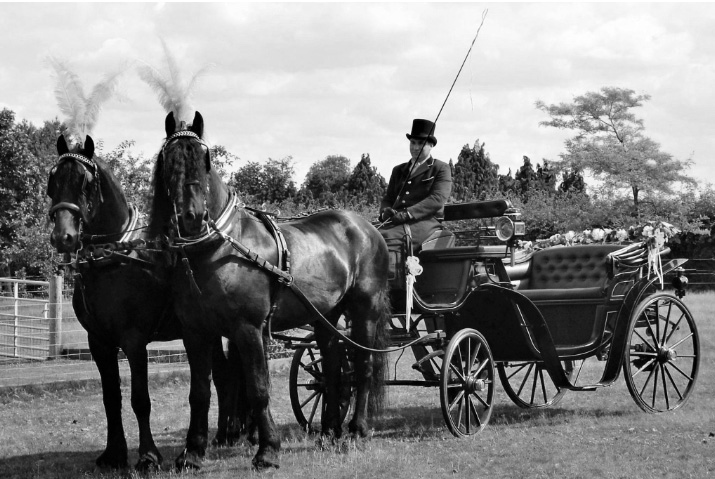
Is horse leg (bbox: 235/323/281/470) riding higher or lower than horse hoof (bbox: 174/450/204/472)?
higher

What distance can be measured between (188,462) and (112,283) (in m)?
1.42

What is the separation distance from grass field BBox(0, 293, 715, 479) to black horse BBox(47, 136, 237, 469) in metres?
0.51

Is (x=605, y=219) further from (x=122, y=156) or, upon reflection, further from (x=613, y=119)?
(x=122, y=156)

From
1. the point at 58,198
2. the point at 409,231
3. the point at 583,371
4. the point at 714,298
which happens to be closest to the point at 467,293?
the point at 409,231

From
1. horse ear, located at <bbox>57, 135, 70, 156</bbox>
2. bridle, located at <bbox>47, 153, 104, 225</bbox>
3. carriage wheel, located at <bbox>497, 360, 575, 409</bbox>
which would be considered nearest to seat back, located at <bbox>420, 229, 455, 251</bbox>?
carriage wheel, located at <bbox>497, 360, 575, 409</bbox>

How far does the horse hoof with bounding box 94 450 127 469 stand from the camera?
6977 mm

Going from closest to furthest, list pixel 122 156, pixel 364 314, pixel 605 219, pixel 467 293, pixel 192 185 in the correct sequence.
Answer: pixel 192 185, pixel 364 314, pixel 467 293, pixel 122 156, pixel 605 219

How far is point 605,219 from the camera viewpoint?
34.1m

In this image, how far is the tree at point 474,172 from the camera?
3941 centimetres

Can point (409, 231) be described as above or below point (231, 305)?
above

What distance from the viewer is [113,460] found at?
23.0 feet

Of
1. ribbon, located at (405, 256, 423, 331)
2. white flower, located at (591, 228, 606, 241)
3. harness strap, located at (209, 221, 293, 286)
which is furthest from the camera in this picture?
white flower, located at (591, 228, 606, 241)

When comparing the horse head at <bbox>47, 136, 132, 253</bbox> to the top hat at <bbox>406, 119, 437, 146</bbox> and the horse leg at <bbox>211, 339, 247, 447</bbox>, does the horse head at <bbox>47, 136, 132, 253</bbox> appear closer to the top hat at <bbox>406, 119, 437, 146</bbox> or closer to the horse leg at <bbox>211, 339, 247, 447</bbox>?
the horse leg at <bbox>211, 339, 247, 447</bbox>

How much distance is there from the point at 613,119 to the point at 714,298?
15.2 m
